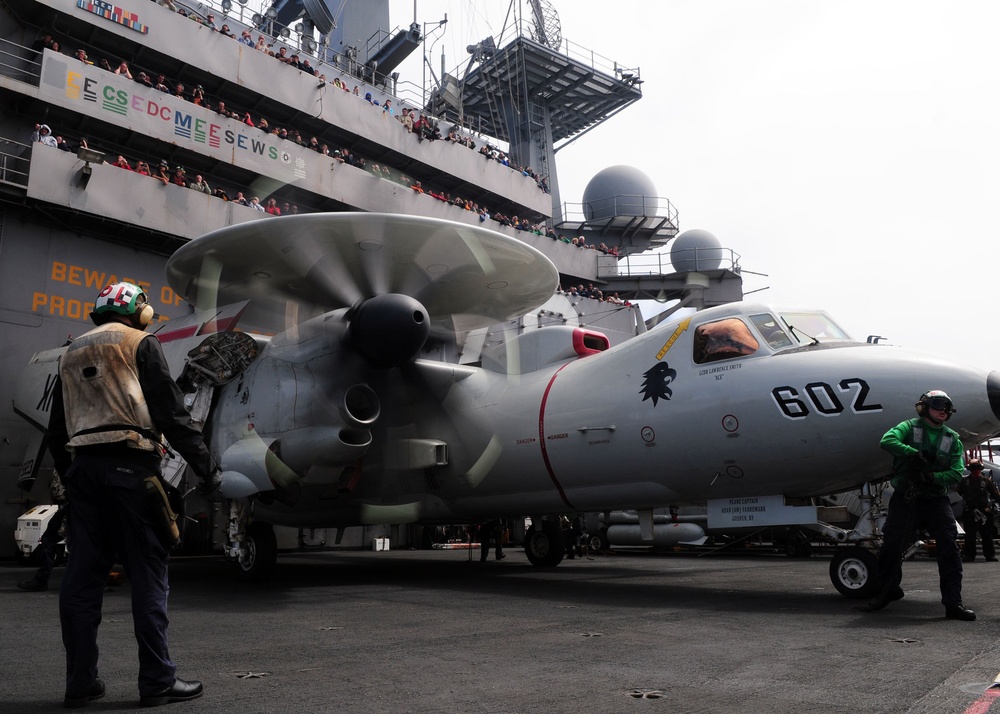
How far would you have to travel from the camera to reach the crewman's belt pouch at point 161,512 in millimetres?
3578

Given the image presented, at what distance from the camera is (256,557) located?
9.62m

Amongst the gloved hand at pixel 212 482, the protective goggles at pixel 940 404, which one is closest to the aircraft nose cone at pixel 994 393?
the protective goggles at pixel 940 404

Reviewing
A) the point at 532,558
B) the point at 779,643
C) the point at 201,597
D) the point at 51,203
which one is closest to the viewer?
the point at 779,643

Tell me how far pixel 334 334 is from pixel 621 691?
665 centimetres

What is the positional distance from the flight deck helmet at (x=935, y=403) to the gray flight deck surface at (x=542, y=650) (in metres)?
1.67

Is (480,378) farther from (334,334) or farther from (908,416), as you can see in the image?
(908,416)

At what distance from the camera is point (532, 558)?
12.4 metres

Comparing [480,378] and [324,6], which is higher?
[324,6]

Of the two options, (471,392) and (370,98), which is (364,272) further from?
(370,98)

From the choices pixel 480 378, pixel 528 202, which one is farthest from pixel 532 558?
pixel 528 202

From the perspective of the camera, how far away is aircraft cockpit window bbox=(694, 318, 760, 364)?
7711 millimetres

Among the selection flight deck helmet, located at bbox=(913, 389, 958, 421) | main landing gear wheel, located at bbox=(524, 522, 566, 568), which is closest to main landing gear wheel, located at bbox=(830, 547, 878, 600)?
flight deck helmet, located at bbox=(913, 389, 958, 421)

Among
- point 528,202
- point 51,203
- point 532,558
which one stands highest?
point 528,202

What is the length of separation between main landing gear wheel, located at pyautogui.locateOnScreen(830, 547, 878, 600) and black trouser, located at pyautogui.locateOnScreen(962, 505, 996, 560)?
882 centimetres
